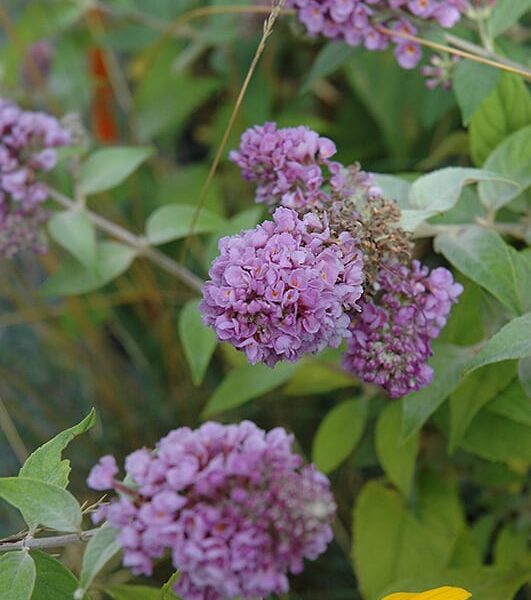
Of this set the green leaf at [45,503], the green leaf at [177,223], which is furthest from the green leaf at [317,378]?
the green leaf at [45,503]

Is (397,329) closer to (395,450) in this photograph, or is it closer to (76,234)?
(395,450)

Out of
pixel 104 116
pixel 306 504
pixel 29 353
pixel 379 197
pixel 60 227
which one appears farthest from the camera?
pixel 104 116

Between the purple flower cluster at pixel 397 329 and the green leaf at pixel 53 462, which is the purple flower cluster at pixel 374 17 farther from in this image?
the green leaf at pixel 53 462

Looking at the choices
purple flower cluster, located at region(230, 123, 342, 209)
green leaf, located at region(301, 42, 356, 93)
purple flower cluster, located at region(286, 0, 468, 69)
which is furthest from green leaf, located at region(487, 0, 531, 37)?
purple flower cluster, located at region(230, 123, 342, 209)

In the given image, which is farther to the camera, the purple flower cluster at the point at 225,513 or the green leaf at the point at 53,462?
the green leaf at the point at 53,462

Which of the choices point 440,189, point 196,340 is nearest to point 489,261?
point 440,189

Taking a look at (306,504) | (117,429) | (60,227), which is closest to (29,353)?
(117,429)

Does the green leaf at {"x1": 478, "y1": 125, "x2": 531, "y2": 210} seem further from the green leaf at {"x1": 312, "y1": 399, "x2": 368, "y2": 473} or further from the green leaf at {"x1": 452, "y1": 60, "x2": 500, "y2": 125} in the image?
the green leaf at {"x1": 312, "y1": 399, "x2": 368, "y2": 473}

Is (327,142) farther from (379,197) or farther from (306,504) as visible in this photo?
(306,504)
